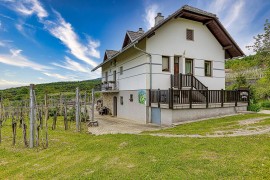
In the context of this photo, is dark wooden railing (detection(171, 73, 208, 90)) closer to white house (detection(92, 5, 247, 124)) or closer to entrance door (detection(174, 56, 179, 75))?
white house (detection(92, 5, 247, 124))

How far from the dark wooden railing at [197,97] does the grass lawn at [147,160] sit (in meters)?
4.60

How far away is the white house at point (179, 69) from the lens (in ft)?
41.4

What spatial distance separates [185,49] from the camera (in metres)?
15.0

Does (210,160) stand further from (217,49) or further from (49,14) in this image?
(49,14)

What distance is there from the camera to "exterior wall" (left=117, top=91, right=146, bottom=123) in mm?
14731

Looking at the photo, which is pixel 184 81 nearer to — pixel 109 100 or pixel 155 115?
pixel 155 115

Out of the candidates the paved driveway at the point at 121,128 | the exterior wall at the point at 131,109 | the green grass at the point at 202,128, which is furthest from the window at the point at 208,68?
the paved driveway at the point at 121,128

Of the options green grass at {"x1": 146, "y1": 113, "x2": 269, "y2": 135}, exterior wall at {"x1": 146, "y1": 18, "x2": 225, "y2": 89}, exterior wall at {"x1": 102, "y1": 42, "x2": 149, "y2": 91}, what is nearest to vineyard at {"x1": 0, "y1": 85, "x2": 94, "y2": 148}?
exterior wall at {"x1": 102, "y1": 42, "x2": 149, "y2": 91}

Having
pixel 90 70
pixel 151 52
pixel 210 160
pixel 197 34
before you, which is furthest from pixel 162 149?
pixel 90 70

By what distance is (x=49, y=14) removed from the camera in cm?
1655

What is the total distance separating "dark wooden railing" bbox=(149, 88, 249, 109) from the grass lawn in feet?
15.1

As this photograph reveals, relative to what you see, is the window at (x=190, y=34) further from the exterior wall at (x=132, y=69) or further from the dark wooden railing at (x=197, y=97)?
the dark wooden railing at (x=197, y=97)

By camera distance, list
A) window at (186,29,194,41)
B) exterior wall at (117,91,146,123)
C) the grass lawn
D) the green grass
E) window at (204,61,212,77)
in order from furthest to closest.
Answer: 1. window at (204,61,212,77)
2. window at (186,29,194,41)
3. exterior wall at (117,91,146,123)
4. the green grass
5. the grass lawn

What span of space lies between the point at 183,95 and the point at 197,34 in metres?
5.91
